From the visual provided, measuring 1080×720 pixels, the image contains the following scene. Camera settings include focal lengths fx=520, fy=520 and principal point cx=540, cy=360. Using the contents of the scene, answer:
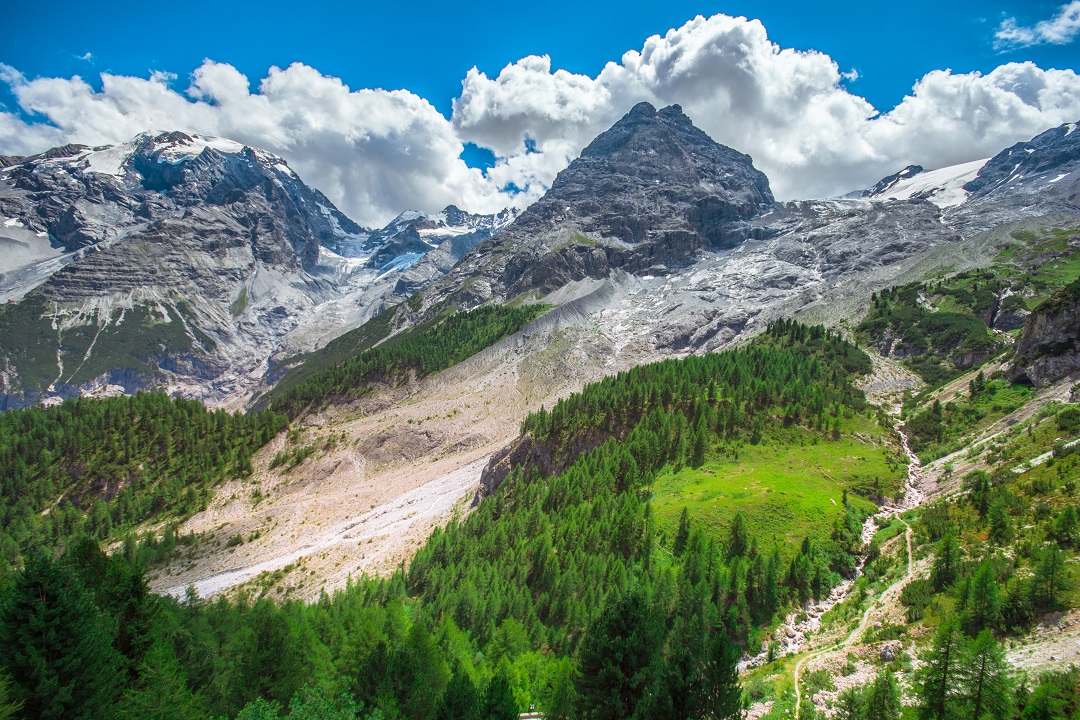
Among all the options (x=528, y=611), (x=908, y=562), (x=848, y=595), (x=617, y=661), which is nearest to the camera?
(x=617, y=661)

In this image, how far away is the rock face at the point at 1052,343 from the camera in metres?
74.1

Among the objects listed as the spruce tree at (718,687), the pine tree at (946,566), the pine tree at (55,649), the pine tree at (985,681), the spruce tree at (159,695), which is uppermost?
the pine tree at (55,649)

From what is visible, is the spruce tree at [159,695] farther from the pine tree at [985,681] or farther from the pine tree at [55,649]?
the pine tree at [985,681]

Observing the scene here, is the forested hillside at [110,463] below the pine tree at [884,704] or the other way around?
the other way around

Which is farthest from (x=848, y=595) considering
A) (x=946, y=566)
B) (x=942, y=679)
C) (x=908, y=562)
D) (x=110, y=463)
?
(x=110, y=463)

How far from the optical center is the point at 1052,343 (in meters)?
77.6

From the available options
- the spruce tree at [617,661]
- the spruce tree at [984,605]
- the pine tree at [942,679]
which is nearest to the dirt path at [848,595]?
the pine tree at [942,679]

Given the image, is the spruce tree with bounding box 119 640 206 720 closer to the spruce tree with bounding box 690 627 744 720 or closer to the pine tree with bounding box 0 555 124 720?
the pine tree with bounding box 0 555 124 720

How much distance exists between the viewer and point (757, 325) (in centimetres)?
18888

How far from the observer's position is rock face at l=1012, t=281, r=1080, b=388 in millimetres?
74125

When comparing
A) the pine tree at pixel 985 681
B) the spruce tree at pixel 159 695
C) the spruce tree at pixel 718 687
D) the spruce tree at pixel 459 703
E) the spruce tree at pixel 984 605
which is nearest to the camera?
the pine tree at pixel 985 681

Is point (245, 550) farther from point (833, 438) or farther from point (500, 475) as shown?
point (833, 438)

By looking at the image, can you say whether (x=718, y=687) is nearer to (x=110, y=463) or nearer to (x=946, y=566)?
(x=946, y=566)

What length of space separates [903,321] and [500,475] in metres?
124
